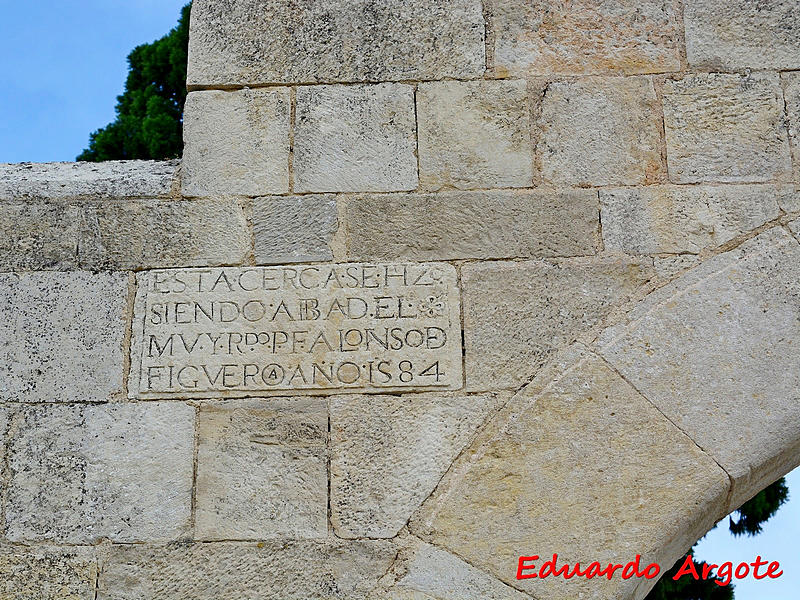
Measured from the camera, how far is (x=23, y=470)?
2.37m

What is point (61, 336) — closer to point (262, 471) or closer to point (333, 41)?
point (262, 471)

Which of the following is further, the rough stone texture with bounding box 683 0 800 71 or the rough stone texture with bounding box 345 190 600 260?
the rough stone texture with bounding box 683 0 800 71

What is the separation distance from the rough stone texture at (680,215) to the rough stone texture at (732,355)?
7 centimetres

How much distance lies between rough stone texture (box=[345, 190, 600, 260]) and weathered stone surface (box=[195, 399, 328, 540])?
1.56ft

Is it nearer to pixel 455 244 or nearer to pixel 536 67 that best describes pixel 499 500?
pixel 455 244

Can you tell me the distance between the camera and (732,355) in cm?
237

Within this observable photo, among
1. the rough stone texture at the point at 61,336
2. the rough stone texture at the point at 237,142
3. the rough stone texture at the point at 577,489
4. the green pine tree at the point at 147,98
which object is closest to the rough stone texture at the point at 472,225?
the rough stone texture at the point at 237,142

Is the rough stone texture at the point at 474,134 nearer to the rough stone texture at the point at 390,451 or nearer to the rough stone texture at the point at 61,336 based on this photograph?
the rough stone texture at the point at 390,451

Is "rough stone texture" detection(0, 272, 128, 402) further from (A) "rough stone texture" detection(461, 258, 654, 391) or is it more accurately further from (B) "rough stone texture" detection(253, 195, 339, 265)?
(A) "rough stone texture" detection(461, 258, 654, 391)

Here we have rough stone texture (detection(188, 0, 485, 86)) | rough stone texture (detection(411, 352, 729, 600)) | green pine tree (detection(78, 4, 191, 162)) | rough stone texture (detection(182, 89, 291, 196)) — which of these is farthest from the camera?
green pine tree (detection(78, 4, 191, 162))

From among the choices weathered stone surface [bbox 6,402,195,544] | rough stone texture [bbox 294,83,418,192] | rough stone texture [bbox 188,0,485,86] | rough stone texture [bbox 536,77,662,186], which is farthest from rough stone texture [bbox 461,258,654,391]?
weathered stone surface [bbox 6,402,195,544]

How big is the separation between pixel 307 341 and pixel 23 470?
0.77m

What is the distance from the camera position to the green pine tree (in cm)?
688

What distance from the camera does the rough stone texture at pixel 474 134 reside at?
2594 millimetres
